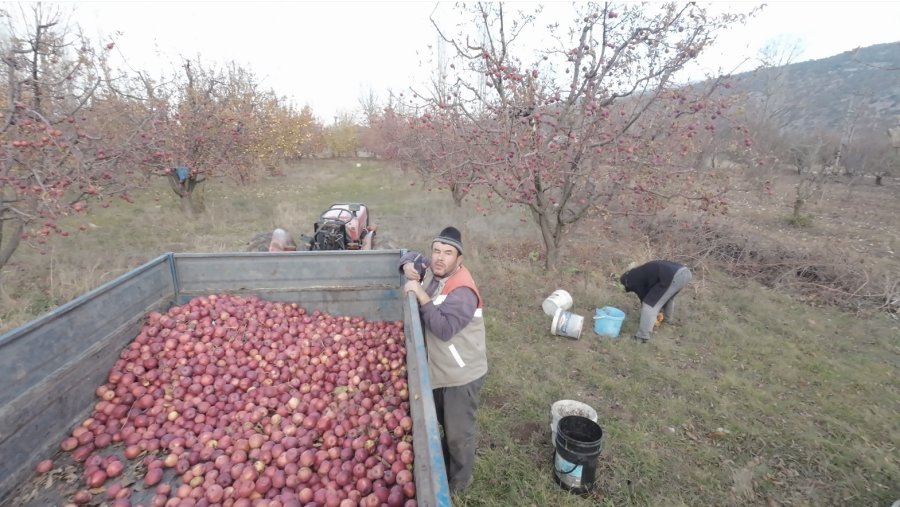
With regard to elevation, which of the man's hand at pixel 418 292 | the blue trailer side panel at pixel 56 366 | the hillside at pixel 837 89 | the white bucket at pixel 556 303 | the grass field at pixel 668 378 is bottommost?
the grass field at pixel 668 378

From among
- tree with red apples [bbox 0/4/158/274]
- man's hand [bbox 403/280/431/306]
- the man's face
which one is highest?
tree with red apples [bbox 0/4/158/274]

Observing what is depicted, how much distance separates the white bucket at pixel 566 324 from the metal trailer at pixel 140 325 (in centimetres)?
275

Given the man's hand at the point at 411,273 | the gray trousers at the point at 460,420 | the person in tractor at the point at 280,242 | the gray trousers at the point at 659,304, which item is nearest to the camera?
the gray trousers at the point at 460,420

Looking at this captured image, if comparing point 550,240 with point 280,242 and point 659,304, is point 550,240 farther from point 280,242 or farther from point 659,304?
point 280,242

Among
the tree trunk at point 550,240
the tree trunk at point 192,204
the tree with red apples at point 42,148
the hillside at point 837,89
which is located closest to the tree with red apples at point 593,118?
the tree trunk at point 550,240

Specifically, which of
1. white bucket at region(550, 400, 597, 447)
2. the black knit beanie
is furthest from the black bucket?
the black knit beanie

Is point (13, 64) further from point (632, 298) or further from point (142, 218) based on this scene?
point (142, 218)

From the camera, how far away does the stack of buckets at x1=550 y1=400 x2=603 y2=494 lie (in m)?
3.10

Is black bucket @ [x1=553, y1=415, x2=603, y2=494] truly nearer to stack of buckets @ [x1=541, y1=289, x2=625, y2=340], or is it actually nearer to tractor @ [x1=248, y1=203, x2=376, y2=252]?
stack of buckets @ [x1=541, y1=289, x2=625, y2=340]

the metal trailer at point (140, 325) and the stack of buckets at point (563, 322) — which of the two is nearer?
the metal trailer at point (140, 325)

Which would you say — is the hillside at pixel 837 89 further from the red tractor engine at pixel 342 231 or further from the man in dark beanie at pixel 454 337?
the man in dark beanie at pixel 454 337

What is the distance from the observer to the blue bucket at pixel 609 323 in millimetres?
5562

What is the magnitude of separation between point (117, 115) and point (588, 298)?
36.2 ft

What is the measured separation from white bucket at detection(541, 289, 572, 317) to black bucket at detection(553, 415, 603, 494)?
249 cm
